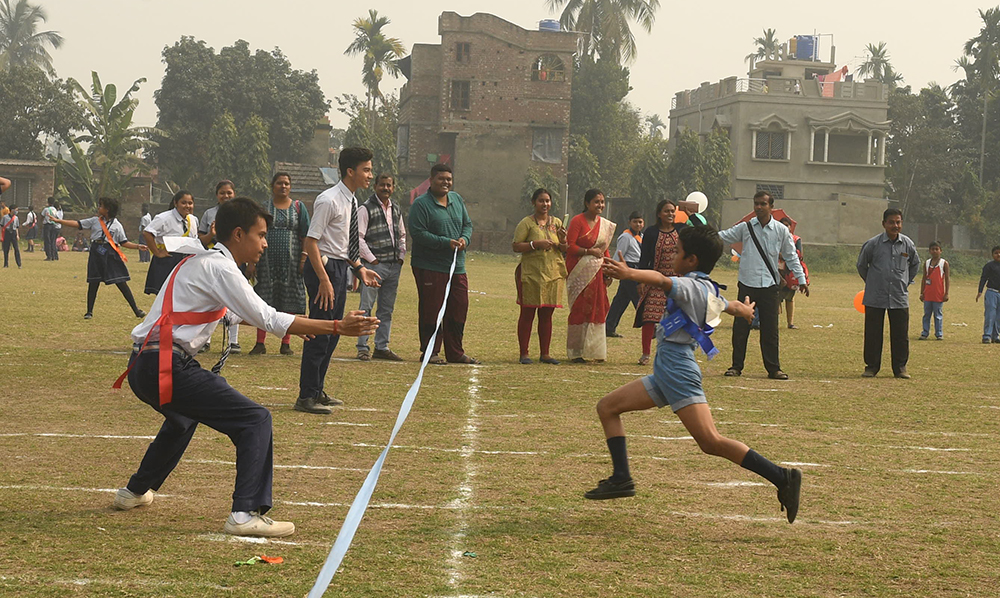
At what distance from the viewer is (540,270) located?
478 inches

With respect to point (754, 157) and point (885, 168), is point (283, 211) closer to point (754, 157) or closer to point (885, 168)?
point (754, 157)

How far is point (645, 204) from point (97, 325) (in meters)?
42.5

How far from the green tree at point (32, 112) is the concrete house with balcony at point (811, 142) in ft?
110

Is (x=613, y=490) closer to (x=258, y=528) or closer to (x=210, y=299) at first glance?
(x=258, y=528)

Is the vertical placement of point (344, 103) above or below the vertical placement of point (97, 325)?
above

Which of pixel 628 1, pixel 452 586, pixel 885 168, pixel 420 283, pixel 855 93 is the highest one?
pixel 628 1

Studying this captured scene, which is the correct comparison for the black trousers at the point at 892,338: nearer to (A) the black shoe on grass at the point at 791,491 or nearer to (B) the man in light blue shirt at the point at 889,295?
(B) the man in light blue shirt at the point at 889,295

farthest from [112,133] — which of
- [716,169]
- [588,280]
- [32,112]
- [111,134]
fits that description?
[588,280]

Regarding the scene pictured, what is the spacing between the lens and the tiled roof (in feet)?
178

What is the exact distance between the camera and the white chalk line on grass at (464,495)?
4590 mm

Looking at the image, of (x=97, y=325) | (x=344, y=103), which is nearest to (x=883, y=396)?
(x=97, y=325)

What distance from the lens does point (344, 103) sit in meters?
79.2

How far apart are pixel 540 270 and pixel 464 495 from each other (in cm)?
639

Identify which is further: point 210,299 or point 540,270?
point 540,270
